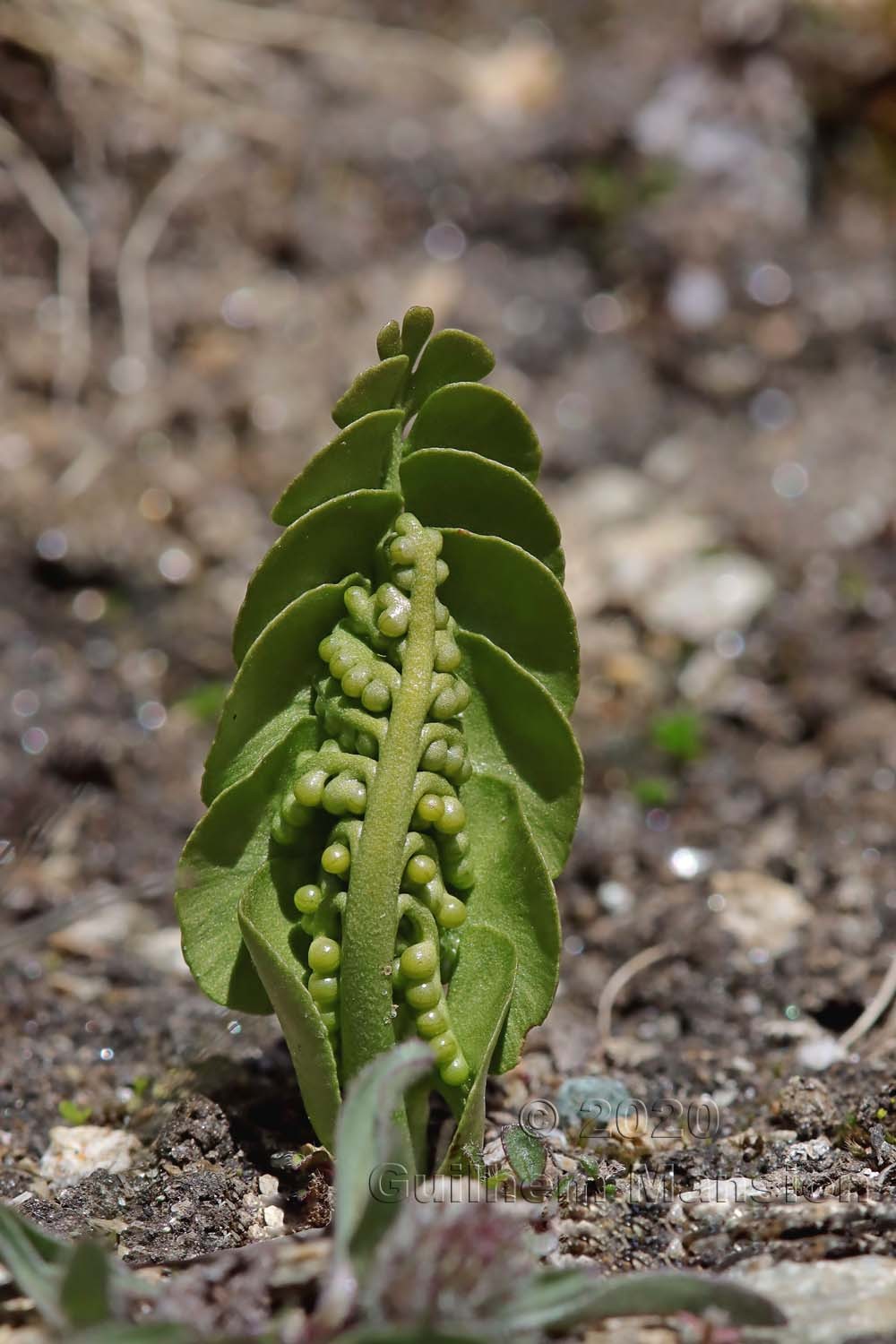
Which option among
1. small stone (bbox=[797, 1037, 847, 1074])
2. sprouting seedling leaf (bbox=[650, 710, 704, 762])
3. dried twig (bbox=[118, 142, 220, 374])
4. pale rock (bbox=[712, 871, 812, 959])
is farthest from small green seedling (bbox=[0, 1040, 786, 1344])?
dried twig (bbox=[118, 142, 220, 374])

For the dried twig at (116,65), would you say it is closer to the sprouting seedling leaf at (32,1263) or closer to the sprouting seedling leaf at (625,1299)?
the sprouting seedling leaf at (32,1263)

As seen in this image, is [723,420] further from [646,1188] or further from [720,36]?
[646,1188]

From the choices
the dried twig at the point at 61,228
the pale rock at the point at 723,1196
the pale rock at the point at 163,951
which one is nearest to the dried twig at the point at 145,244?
the dried twig at the point at 61,228

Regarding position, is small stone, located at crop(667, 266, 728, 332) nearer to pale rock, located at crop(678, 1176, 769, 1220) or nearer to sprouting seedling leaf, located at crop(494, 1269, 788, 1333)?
pale rock, located at crop(678, 1176, 769, 1220)

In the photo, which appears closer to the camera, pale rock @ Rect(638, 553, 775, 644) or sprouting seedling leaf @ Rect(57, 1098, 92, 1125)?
sprouting seedling leaf @ Rect(57, 1098, 92, 1125)

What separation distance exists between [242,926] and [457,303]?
10.7 ft

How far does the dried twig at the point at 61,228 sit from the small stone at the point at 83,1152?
2746 millimetres

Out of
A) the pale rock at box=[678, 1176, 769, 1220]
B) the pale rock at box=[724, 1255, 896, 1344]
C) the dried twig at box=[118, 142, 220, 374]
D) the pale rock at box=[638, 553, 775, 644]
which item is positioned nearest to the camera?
the pale rock at box=[724, 1255, 896, 1344]

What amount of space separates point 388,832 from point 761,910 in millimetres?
1416

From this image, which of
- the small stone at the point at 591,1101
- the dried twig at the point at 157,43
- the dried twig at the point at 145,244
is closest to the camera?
the small stone at the point at 591,1101

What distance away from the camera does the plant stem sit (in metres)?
1.66

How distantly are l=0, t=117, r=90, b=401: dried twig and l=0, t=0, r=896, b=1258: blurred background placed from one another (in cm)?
1

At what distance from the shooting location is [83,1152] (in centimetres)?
213

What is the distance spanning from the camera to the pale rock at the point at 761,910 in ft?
9.02
